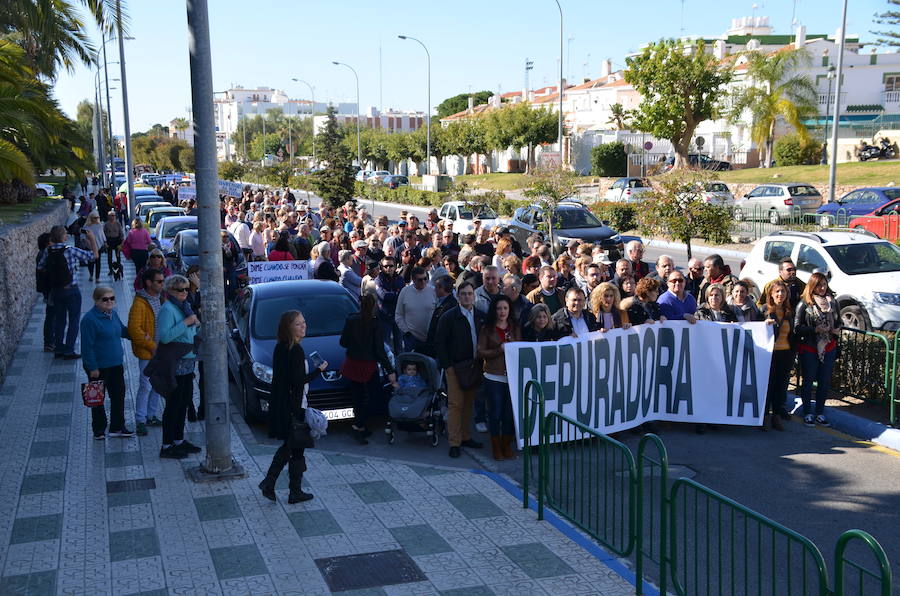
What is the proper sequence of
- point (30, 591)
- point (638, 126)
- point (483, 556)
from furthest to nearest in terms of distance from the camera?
point (638, 126)
point (483, 556)
point (30, 591)

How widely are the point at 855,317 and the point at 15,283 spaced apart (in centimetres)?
1342

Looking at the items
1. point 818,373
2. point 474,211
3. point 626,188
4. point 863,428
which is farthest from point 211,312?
point 626,188

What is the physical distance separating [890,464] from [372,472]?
16.3 feet

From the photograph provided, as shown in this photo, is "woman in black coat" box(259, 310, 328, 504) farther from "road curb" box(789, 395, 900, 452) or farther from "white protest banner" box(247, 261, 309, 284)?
"white protest banner" box(247, 261, 309, 284)

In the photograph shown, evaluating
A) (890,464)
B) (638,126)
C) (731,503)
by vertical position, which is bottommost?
(890,464)

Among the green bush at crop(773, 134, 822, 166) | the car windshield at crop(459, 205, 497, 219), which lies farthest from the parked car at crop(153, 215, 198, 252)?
the green bush at crop(773, 134, 822, 166)

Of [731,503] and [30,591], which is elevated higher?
[731,503]

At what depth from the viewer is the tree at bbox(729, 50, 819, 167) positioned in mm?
55688

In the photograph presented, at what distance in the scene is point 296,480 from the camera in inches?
300

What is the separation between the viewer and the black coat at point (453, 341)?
8.91 metres

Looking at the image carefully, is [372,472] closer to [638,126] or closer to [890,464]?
[890,464]

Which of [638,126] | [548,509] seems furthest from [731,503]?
[638,126]

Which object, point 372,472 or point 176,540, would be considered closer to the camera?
point 176,540

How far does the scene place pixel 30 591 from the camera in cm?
604
